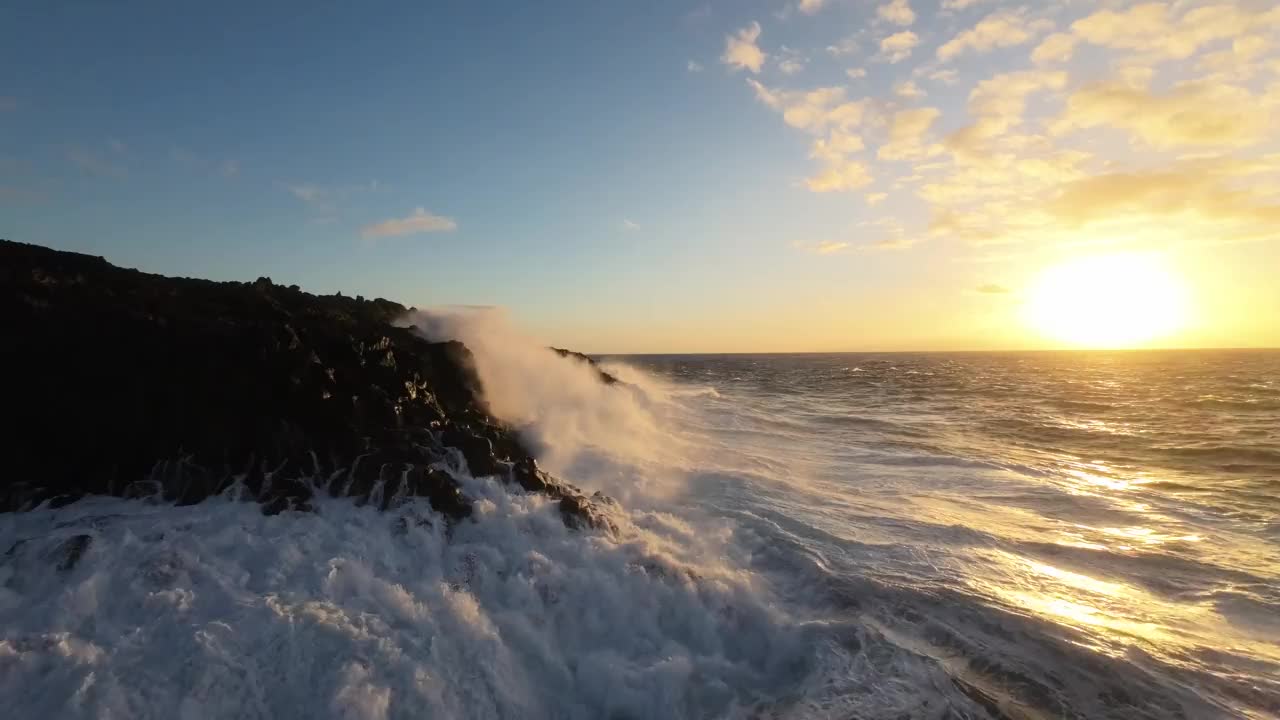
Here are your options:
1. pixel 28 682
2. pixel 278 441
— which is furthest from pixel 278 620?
pixel 278 441

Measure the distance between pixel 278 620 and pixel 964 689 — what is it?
638cm

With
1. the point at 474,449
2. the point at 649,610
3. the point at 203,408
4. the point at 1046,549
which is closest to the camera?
the point at 649,610

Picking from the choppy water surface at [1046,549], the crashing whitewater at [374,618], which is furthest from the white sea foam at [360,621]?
the choppy water surface at [1046,549]

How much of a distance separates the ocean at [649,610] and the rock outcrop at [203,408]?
1.40 ft

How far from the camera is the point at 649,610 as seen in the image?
6770mm

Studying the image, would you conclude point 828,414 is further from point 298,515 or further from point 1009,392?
point 298,515

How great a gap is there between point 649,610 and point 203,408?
244 inches

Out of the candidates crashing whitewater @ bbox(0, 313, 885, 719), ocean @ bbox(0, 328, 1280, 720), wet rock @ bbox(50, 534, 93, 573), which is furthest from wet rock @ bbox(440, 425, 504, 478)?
wet rock @ bbox(50, 534, 93, 573)

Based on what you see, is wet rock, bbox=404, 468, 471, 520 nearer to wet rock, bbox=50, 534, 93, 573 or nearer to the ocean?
the ocean

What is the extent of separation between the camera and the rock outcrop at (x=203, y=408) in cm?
686

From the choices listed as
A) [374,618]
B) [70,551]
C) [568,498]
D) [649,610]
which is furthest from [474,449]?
[70,551]

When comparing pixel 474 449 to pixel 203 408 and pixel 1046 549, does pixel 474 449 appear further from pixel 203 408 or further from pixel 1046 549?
pixel 1046 549

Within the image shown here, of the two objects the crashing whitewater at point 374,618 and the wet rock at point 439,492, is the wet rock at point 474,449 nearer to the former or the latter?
the crashing whitewater at point 374,618

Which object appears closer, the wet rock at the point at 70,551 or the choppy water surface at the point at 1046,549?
the wet rock at the point at 70,551
